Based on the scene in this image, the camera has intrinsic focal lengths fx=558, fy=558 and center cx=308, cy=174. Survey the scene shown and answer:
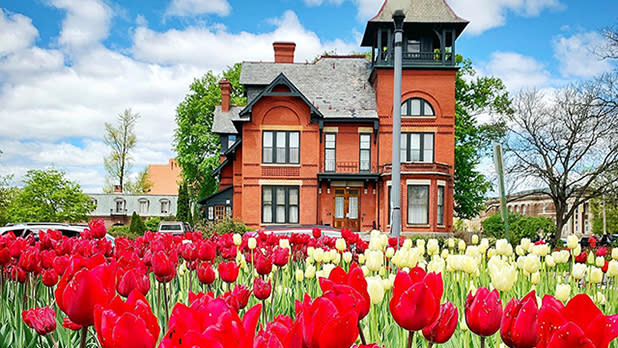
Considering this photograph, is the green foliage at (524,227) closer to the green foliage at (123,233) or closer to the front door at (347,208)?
the front door at (347,208)

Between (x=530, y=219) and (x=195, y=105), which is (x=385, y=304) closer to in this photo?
(x=530, y=219)

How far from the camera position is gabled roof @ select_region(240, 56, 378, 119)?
2962 centimetres

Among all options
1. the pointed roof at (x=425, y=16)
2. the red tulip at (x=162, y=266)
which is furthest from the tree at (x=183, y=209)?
the red tulip at (x=162, y=266)

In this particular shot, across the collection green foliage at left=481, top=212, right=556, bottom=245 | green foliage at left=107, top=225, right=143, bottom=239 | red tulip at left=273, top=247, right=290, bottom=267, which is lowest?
green foliage at left=107, top=225, right=143, bottom=239

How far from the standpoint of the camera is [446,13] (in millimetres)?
29656

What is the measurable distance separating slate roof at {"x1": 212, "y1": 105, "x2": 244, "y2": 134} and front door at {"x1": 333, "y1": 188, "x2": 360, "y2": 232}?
8351 millimetres

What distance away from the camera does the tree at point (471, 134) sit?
3522 cm

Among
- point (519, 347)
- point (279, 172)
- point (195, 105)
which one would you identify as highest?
point (195, 105)

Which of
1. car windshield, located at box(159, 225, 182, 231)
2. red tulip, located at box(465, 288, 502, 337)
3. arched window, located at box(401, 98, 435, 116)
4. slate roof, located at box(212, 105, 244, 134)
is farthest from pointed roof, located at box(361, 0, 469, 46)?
red tulip, located at box(465, 288, 502, 337)

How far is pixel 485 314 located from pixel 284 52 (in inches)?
1305

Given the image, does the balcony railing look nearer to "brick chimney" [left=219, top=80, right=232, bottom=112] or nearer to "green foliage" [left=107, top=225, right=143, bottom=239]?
"brick chimney" [left=219, top=80, right=232, bottom=112]

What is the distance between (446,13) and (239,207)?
15.1 metres

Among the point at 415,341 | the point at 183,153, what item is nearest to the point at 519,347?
the point at 415,341

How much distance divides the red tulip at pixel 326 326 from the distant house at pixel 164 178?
264 ft
